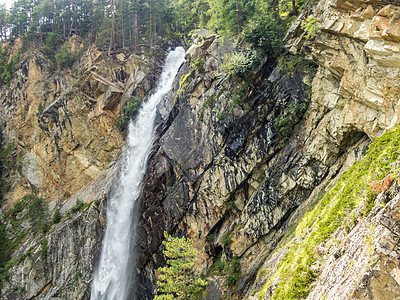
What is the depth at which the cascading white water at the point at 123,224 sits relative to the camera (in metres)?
22.5

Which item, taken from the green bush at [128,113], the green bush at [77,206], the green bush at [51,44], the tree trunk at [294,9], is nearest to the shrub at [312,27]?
the tree trunk at [294,9]

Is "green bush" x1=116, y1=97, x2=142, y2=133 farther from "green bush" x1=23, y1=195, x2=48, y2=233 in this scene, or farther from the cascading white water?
"green bush" x1=23, y1=195, x2=48, y2=233

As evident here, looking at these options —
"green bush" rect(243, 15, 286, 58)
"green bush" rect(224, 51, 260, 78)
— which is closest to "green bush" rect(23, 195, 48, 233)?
"green bush" rect(224, 51, 260, 78)

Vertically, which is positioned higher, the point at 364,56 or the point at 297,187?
the point at 364,56

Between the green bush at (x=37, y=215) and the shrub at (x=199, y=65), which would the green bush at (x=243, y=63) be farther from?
the green bush at (x=37, y=215)

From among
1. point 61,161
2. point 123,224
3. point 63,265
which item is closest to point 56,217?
point 63,265

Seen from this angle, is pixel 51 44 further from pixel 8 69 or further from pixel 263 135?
pixel 263 135

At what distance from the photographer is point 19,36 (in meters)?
43.8

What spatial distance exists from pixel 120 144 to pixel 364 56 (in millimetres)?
26238

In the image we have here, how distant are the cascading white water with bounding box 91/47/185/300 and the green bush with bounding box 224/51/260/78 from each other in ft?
37.4

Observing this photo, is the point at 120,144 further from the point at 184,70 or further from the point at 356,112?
the point at 356,112

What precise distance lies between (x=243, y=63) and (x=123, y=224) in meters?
17.3

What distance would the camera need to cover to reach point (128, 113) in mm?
31109

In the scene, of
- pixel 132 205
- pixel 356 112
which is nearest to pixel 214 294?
pixel 132 205
